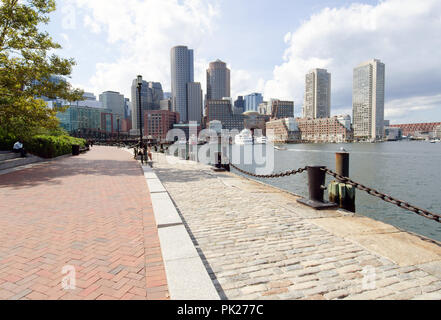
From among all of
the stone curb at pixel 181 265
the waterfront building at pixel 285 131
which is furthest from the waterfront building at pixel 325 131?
the stone curb at pixel 181 265

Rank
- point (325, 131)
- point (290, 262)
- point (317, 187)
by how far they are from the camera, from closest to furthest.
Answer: point (290, 262) → point (317, 187) → point (325, 131)

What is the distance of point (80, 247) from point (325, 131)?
195m

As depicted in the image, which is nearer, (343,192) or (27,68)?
(343,192)

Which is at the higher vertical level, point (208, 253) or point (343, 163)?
point (343, 163)

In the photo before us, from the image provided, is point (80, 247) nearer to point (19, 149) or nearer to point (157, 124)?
point (19, 149)

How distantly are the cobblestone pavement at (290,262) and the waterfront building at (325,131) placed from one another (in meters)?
186

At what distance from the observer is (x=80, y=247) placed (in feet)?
A: 13.3

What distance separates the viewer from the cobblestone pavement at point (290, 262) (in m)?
2.86

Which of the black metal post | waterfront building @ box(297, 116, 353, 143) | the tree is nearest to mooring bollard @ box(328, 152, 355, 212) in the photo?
the black metal post

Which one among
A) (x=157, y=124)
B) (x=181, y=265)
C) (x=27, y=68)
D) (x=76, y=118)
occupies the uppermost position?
(x=76, y=118)

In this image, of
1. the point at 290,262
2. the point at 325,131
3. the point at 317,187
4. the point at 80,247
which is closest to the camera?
the point at 290,262

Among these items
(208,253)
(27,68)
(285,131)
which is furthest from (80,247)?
(285,131)

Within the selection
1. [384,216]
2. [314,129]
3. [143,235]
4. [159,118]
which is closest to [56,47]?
[143,235]

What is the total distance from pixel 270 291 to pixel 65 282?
254 cm
